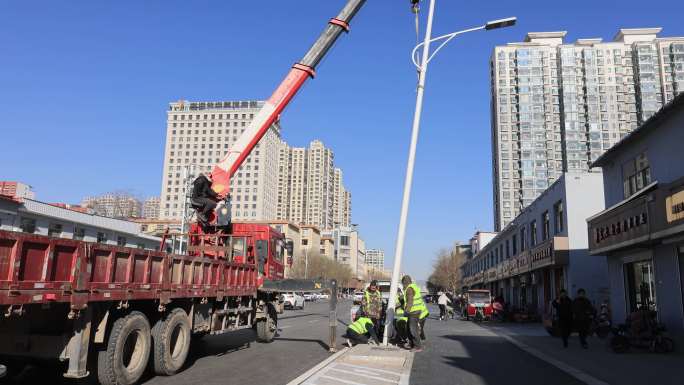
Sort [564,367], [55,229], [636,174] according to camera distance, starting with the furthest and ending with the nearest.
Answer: [55,229], [636,174], [564,367]

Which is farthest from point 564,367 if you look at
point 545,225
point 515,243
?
point 515,243

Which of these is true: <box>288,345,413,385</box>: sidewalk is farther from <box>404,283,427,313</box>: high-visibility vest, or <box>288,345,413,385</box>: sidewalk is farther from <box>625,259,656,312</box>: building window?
<box>625,259,656,312</box>: building window

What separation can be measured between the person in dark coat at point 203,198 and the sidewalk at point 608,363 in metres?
9.17

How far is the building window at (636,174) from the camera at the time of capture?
17.0 m

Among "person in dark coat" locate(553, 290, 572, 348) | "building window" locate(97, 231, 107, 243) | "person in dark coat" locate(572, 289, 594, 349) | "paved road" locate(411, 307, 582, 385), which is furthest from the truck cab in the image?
"building window" locate(97, 231, 107, 243)

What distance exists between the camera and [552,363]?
11.2 meters

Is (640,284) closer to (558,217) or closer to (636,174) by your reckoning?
(636,174)

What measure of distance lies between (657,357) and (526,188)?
106 meters

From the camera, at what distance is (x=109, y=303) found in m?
7.27

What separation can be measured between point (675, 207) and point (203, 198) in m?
Answer: 12.2

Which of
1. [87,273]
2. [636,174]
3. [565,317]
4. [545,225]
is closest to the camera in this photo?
[87,273]

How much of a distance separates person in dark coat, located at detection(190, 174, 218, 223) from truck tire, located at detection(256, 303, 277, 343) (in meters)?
3.09

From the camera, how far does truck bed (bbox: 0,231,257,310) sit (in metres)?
5.60

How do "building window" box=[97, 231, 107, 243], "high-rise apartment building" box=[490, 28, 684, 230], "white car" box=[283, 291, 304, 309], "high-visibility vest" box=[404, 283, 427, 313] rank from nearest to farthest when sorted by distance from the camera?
1. "high-visibility vest" box=[404, 283, 427, 313]
2. "white car" box=[283, 291, 304, 309]
3. "building window" box=[97, 231, 107, 243]
4. "high-rise apartment building" box=[490, 28, 684, 230]
